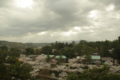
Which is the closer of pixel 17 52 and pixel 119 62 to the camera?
pixel 119 62

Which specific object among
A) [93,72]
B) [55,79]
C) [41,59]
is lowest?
[55,79]

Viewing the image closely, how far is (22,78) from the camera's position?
10062mm

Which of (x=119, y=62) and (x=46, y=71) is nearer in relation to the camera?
(x=46, y=71)

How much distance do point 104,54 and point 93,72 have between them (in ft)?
64.7

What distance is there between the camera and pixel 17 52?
25.7 metres

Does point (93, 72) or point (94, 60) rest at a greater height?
point (93, 72)

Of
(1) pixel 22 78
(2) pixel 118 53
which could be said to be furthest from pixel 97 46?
(1) pixel 22 78

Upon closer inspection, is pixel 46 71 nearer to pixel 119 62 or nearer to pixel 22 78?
pixel 22 78

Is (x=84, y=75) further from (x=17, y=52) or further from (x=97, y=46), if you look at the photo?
(x=97, y=46)

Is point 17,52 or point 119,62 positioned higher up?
point 17,52

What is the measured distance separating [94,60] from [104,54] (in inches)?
191

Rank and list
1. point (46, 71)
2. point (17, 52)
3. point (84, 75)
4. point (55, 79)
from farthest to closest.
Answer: point (17, 52)
point (46, 71)
point (55, 79)
point (84, 75)

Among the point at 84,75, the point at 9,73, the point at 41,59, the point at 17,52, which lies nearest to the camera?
the point at 84,75

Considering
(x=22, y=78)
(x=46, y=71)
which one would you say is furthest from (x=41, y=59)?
(x=22, y=78)
